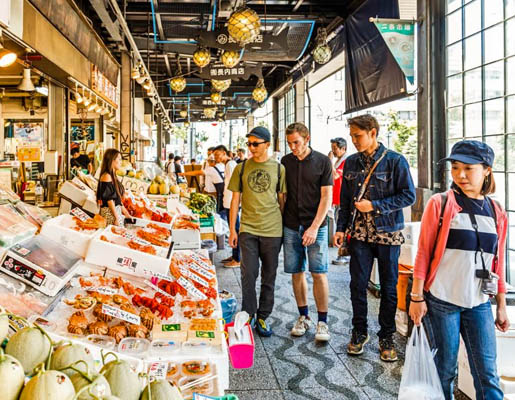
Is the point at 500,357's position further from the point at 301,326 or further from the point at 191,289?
the point at 191,289

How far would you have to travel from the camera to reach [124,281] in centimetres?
268

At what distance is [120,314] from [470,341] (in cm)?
174

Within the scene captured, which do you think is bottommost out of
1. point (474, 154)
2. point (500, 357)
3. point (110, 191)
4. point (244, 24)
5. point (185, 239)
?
point (500, 357)

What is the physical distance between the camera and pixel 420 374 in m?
2.49

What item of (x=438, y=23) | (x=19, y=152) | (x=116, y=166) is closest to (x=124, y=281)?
(x=116, y=166)

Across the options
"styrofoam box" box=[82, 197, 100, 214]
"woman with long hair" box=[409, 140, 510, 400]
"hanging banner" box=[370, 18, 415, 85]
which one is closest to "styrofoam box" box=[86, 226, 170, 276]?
"woman with long hair" box=[409, 140, 510, 400]

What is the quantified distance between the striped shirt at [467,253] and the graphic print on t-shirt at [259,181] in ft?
6.04

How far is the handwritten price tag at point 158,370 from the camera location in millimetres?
1697

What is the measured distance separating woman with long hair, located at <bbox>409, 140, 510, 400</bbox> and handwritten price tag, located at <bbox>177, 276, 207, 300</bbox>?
127 cm

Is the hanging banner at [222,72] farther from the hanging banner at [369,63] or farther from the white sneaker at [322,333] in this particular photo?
the white sneaker at [322,333]

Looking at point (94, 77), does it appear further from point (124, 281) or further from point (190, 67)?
point (190, 67)

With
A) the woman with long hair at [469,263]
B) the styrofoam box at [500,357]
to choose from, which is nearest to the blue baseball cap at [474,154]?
the woman with long hair at [469,263]

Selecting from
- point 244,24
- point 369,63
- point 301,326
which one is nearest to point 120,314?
point 301,326

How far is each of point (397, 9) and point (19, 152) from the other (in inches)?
285
